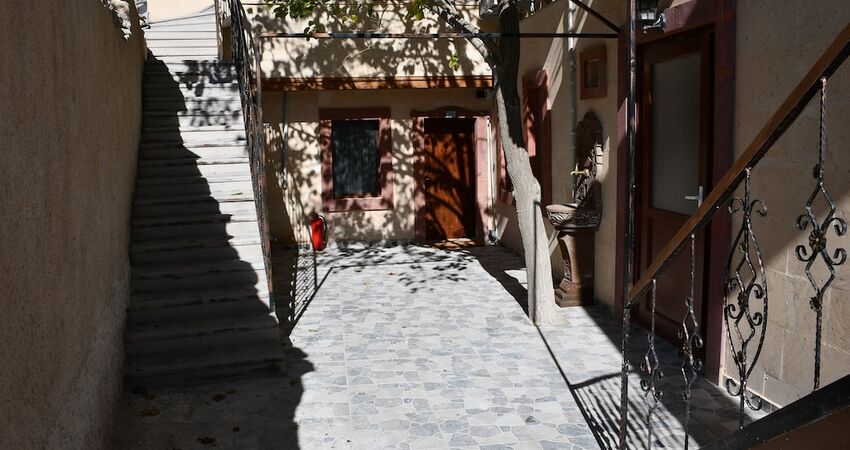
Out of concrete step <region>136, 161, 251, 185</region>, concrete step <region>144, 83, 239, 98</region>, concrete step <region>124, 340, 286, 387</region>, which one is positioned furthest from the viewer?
concrete step <region>144, 83, 239, 98</region>

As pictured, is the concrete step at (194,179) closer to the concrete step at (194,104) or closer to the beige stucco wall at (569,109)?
the concrete step at (194,104)

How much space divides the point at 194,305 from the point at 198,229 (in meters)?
1.12

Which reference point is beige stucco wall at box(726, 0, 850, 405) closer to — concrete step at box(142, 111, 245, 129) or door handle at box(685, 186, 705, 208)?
door handle at box(685, 186, 705, 208)

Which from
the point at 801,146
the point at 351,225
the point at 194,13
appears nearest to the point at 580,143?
the point at 801,146

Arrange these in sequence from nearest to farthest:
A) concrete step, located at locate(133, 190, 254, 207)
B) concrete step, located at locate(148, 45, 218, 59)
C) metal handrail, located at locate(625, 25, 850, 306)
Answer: metal handrail, located at locate(625, 25, 850, 306), concrete step, located at locate(133, 190, 254, 207), concrete step, located at locate(148, 45, 218, 59)

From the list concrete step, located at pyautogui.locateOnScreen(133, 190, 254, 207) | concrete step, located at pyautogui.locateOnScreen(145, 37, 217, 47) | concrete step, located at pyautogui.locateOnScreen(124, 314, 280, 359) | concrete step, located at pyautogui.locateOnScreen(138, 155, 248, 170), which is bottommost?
concrete step, located at pyautogui.locateOnScreen(124, 314, 280, 359)

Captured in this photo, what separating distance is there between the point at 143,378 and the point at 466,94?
891 centimetres

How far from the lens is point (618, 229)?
27.7 ft

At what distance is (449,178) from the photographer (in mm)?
14758

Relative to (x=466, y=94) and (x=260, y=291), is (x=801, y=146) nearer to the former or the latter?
(x=260, y=291)

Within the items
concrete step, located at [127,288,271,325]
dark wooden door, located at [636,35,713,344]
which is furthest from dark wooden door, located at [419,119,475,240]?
concrete step, located at [127,288,271,325]

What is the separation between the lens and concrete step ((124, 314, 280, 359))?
695 cm

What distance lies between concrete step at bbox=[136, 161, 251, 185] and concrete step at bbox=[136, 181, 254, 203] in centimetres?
9

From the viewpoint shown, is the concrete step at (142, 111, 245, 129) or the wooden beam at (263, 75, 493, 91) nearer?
the concrete step at (142, 111, 245, 129)
